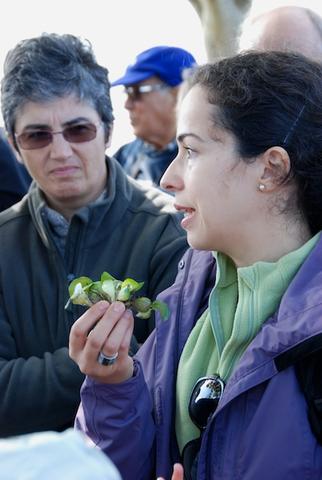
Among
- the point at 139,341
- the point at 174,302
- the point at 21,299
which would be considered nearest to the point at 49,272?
the point at 21,299

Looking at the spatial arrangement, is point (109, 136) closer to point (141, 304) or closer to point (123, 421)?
point (141, 304)

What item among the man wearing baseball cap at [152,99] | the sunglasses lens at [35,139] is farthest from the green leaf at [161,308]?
the man wearing baseball cap at [152,99]

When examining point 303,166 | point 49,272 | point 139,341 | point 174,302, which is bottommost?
point 139,341

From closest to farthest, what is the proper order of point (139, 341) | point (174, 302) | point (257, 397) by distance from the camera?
point (257, 397)
point (174, 302)
point (139, 341)

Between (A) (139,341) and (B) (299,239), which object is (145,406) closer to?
(B) (299,239)

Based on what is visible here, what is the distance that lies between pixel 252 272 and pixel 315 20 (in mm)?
1437

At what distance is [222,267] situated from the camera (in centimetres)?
230

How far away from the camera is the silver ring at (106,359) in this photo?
6.93 ft

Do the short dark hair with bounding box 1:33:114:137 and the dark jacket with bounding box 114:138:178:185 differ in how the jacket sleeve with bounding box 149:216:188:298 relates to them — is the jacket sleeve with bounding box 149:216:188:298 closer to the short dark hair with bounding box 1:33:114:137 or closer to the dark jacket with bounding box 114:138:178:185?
the short dark hair with bounding box 1:33:114:137

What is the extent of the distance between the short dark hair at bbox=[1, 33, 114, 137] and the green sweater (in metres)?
1.21

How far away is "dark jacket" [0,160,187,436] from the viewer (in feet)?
9.47

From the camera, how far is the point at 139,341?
3004mm

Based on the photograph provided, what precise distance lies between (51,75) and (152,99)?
2.77m

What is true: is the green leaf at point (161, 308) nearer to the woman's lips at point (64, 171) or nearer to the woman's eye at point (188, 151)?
the woman's eye at point (188, 151)
